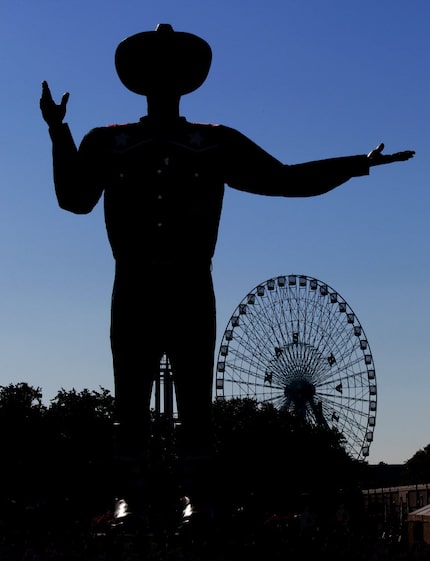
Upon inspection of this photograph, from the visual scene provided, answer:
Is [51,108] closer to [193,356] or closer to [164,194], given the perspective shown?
[164,194]

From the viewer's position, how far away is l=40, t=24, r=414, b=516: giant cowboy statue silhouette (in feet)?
22.5

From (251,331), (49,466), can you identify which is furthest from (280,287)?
(49,466)

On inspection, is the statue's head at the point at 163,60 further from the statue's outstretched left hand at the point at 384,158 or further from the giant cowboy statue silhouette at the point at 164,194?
the statue's outstretched left hand at the point at 384,158

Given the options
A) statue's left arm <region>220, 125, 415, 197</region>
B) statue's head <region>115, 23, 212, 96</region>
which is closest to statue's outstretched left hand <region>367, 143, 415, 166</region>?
statue's left arm <region>220, 125, 415, 197</region>

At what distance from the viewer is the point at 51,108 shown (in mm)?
6871

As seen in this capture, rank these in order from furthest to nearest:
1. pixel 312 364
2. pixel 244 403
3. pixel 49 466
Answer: pixel 244 403
pixel 312 364
pixel 49 466

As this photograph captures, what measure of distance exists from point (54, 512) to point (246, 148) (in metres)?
2.94

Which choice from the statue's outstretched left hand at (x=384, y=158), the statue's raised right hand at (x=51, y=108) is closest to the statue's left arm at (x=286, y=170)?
the statue's outstretched left hand at (x=384, y=158)

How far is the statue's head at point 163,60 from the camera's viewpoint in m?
7.13

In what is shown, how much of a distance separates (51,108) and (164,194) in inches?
37.8

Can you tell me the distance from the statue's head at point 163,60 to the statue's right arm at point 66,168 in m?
0.59

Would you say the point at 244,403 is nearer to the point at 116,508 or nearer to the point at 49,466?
the point at 49,466

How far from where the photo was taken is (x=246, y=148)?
7.28 metres

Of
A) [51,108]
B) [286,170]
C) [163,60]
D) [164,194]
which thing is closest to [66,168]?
[51,108]
